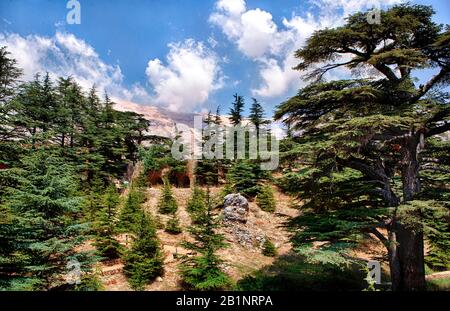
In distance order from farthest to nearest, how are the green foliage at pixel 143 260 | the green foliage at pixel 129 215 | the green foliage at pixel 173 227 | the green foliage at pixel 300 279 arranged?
→ the green foliage at pixel 173 227
the green foliage at pixel 129 215
the green foliage at pixel 300 279
the green foliage at pixel 143 260

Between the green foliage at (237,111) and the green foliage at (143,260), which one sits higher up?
the green foliage at (237,111)

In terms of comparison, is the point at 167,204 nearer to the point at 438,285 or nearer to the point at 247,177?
the point at 247,177

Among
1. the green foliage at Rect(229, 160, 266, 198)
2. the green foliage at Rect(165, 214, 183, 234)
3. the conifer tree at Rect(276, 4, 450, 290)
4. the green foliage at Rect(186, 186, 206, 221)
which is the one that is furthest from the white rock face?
the conifer tree at Rect(276, 4, 450, 290)

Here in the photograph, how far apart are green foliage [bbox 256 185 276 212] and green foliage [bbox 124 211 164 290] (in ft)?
43.1

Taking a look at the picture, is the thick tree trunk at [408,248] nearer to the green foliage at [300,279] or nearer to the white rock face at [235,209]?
the green foliage at [300,279]

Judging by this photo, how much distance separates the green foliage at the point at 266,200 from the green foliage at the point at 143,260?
13138 millimetres

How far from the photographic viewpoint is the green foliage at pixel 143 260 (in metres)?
14.0

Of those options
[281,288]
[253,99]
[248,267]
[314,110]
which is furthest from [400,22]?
[253,99]

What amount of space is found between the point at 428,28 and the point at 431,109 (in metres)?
3.65

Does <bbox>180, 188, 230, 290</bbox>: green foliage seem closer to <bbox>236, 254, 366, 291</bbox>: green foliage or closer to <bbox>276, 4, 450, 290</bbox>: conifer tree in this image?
<bbox>236, 254, 366, 291</bbox>: green foliage

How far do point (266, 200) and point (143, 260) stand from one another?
47.7 ft

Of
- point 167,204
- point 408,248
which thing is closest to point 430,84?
point 408,248

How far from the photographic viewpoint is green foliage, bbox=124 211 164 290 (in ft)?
46.1

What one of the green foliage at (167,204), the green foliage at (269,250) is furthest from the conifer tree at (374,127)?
the green foliage at (167,204)
